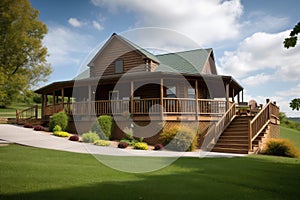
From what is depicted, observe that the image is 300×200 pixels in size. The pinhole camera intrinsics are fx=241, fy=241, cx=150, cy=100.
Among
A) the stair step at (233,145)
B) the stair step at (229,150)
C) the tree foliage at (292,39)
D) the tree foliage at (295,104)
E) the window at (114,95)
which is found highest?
the tree foliage at (292,39)

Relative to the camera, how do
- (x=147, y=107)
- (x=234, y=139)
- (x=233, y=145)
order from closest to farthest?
1. (x=233, y=145)
2. (x=234, y=139)
3. (x=147, y=107)

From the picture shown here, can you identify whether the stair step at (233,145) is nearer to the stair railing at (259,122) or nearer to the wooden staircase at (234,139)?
the wooden staircase at (234,139)

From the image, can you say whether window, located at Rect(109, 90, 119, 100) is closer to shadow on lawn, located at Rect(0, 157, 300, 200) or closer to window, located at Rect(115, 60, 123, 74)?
window, located at Rect(115, 60, 123, 74)

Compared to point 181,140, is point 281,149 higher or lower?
lower

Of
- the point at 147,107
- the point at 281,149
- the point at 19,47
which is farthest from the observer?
the point at 19,47

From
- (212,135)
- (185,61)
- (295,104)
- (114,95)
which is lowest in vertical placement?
(212,135)

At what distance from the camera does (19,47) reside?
1670cm

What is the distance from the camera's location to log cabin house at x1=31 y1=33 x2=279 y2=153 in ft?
44.9

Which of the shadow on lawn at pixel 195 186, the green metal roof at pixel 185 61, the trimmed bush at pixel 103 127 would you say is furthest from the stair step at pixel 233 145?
the green metal roof at pixel 185 61

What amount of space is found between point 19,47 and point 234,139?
15228 millimetres

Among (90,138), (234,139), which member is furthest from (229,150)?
(90,138)

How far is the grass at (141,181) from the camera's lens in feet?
15.3

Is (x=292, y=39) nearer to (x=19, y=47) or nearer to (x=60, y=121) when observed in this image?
(x=60, y=121)

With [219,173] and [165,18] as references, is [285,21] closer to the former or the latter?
[165,18]
